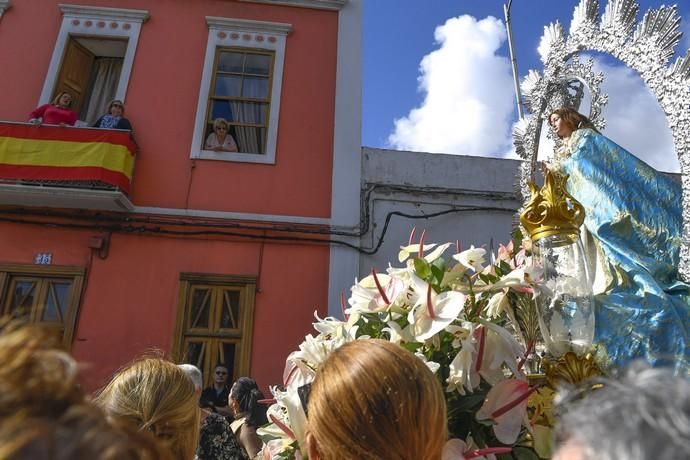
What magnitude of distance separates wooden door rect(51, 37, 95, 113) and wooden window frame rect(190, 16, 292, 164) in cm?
167

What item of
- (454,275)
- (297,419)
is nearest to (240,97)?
(454,275)

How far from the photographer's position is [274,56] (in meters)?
6.84

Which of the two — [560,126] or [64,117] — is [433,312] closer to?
[560,126]

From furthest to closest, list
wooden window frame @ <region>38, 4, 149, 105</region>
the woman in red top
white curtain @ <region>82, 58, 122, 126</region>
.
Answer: white curtain @ <region>82, 58, 122, 126</region>
wooden window frame @ <region>38, 4, 149, 105</region>
the woman in red top

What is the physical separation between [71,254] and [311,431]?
5.50 meters

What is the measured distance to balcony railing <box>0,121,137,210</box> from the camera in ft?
18.1

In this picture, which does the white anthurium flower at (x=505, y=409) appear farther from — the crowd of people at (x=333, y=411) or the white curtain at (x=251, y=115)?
the white curtain at (x=251, y=115)

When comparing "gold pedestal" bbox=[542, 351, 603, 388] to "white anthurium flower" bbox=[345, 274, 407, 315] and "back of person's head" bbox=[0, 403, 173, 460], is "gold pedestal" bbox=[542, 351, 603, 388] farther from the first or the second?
"back of person's head" bbox=[0, 403, 173, 460]

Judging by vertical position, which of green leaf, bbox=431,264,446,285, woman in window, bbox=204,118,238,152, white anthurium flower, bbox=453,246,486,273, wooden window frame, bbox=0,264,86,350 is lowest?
green leaf, bbox=431,264,446,285

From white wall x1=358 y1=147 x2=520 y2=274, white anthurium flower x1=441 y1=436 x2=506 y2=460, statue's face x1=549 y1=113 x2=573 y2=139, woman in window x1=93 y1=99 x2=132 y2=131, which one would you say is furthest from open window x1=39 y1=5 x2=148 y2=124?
white anthurium flower x1=441 y1=436 x2=506 y2=460

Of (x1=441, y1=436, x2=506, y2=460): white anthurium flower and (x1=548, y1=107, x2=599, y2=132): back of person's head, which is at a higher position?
(x1=548, y1=107, x2=599, y2=132): back of person's head

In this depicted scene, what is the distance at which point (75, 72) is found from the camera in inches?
268

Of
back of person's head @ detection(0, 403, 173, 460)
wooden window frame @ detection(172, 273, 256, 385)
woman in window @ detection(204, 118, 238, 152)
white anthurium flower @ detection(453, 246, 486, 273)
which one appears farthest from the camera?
woman in window @ detection(204, 118, 238, 152)

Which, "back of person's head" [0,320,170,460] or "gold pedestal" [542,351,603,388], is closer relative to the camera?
"back of person's head" [0,320,170,460]
